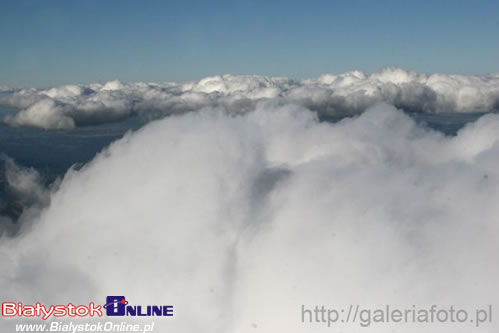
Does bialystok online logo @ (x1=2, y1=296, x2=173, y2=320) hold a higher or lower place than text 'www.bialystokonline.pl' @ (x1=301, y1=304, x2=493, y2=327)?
higher

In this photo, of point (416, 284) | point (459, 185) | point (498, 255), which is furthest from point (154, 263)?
point (459, 185)

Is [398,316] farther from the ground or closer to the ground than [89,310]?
closer to the ground

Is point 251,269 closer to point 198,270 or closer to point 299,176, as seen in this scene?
point 198,270

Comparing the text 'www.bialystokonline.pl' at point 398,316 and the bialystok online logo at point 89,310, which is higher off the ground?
the bialystok online logo at point 89,310

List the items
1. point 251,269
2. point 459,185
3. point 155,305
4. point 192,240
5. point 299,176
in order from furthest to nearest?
1. point 299,176
2. point 459,185
3. point 192,240
4. point 251,269
5. point 155,305

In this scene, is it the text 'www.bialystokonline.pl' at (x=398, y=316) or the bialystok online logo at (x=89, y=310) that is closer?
the text 'www.bialystokonline.pl' at (x=398, y=316)
